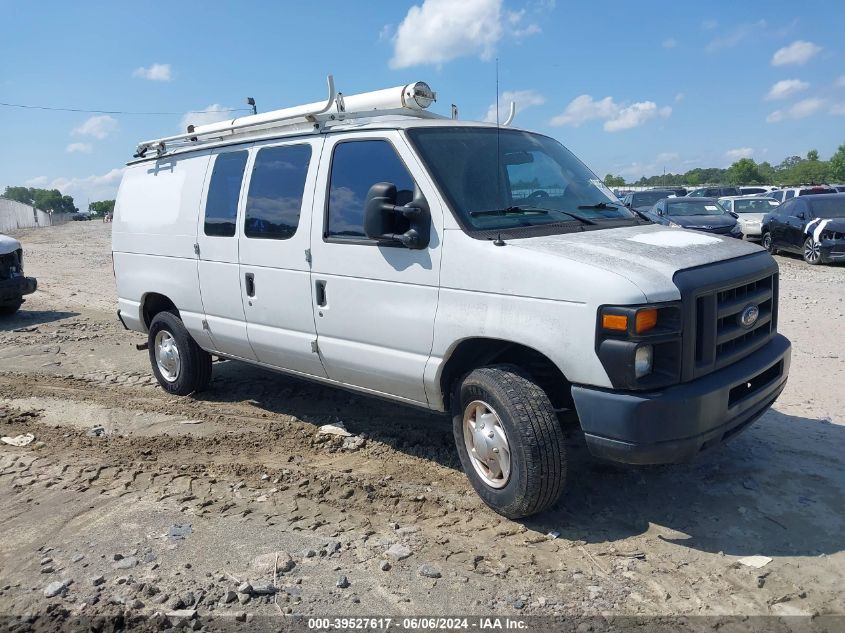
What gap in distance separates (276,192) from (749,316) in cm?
335

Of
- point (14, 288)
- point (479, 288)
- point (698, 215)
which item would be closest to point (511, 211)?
point (479, 288)

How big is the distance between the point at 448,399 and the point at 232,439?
2075 mm

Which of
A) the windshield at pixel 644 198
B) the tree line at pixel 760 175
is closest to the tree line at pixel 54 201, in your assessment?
the tree line at pixel 760 175

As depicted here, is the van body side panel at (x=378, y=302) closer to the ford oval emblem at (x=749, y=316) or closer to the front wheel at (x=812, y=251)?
the ford oval emblem at (x=749, y=316)

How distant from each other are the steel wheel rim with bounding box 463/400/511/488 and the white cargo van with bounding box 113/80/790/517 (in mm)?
13

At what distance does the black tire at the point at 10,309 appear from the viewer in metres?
11.2

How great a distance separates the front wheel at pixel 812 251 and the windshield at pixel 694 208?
2316 mm

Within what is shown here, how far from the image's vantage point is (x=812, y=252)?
15828 mm

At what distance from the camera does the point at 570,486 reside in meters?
4.40

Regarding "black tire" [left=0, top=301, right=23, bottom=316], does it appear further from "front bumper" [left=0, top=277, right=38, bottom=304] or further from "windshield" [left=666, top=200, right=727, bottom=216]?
"windshield" [left=666, top=200, right=727, bottom=216]

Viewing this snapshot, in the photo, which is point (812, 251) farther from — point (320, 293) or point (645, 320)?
point (645, 320)

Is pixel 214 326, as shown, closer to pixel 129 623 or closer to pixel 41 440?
pixel 41 440

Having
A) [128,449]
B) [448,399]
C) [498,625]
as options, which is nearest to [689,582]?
[498,625]

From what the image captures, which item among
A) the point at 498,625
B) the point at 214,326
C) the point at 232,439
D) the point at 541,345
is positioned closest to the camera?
the point at 498,625
